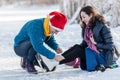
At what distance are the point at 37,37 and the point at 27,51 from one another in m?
0.48

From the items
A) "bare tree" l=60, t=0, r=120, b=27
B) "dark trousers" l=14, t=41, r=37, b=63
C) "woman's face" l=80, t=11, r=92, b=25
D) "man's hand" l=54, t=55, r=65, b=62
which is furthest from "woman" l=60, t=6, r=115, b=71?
"bare tree" l=60, t=0, r=120, b=27

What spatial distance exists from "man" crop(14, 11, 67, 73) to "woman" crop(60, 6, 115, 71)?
0.36 metres

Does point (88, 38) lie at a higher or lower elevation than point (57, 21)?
lower

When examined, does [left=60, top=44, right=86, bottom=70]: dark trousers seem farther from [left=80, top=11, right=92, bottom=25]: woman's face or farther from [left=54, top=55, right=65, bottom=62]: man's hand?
[left=80, top=11, right=92, bottom=25]: woman's face

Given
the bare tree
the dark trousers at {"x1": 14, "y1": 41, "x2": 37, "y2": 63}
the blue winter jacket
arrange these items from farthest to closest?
the bare tree → the dark trousers at {"x1": 14, "y1": 41, "x2": 37, "y2": 63} → the blue winter jacket

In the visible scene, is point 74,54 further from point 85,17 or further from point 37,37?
point 37,37

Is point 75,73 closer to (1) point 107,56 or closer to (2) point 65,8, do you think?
(1) point 107,56

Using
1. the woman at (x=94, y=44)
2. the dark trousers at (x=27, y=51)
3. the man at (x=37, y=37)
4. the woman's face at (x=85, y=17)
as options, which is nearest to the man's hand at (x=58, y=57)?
the man at (x=37, y=37)

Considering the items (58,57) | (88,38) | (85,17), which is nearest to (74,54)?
(88,38)

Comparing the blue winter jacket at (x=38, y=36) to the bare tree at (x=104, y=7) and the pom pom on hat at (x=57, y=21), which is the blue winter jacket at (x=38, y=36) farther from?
the bare tree at (x=104, y=7)

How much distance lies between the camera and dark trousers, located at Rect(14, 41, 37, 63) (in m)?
7.30

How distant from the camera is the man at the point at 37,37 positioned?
22.9 ft

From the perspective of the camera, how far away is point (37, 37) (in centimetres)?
698

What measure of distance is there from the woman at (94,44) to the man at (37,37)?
1.18 ft
